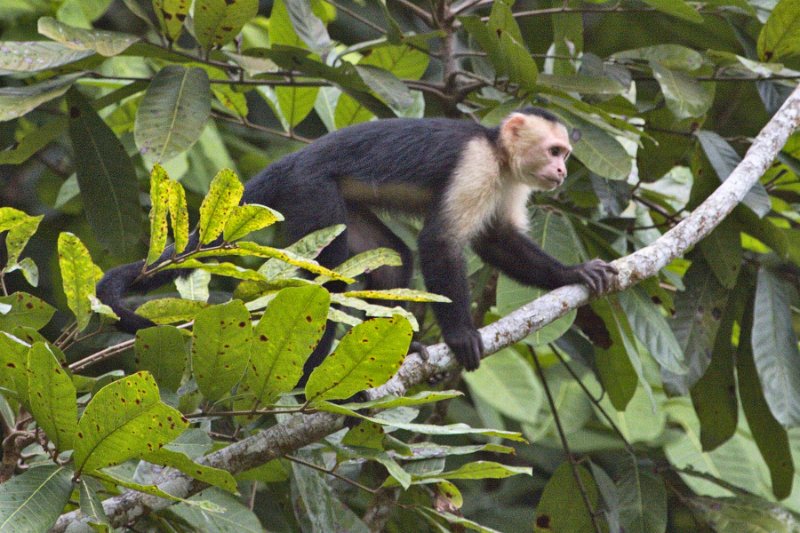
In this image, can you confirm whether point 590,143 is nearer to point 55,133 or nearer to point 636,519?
point 636,519

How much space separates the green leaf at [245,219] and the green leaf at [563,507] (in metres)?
1.64

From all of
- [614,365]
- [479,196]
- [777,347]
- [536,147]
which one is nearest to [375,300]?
[479,196]

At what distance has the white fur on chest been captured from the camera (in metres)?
3.20

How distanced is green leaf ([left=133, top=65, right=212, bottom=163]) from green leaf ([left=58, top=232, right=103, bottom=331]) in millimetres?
710

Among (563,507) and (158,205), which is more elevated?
(158,205)

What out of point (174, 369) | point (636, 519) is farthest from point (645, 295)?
point (174, 369)

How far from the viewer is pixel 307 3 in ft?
10.0

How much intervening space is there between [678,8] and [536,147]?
664 millimetres

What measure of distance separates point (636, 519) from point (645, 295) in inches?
28.6

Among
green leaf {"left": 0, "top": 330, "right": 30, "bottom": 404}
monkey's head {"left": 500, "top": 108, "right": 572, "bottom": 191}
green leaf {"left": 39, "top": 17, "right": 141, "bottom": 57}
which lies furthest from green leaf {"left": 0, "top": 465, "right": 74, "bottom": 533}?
monkey's head {"left": 500, "top": 108, "right": 572, "bottom": 191}

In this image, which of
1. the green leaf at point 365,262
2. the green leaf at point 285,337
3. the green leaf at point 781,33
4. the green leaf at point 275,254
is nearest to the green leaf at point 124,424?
the green leaf at point 285,337

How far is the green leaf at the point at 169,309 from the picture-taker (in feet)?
7.09

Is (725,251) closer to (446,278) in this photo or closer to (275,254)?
(446,278)

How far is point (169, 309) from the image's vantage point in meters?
2.17
